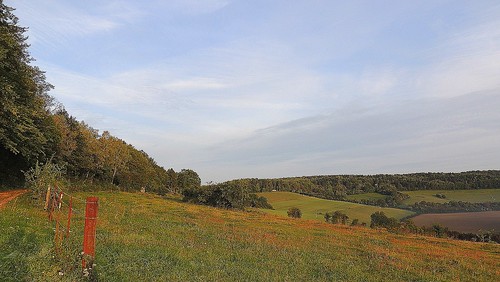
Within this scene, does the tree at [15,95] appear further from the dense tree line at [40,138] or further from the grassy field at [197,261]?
the grassy field at [197,261]

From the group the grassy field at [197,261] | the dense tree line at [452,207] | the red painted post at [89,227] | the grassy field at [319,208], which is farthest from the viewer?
the dense tree line at [452,207]

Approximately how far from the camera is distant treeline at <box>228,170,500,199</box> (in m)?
131

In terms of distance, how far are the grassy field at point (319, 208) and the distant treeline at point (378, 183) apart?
1368cm

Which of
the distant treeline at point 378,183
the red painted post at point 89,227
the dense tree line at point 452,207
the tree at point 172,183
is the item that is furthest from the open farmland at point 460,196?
the red painted post at point 89,227

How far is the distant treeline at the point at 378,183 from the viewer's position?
131125mm

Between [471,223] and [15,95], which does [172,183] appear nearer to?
[471,223]

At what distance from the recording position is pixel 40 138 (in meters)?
30.1

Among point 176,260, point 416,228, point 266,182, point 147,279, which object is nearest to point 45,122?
point 176,260

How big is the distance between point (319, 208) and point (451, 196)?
5103 cm

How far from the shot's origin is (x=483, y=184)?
126 m

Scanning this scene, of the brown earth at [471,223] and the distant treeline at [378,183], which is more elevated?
the distant treeline at [378,183]

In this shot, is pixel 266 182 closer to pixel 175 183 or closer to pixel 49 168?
pixel 175 183

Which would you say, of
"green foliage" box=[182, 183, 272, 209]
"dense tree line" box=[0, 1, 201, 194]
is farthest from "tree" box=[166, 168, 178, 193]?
"green foliage" box=[182, 183, 272, 209]

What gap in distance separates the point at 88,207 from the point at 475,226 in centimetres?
7356
